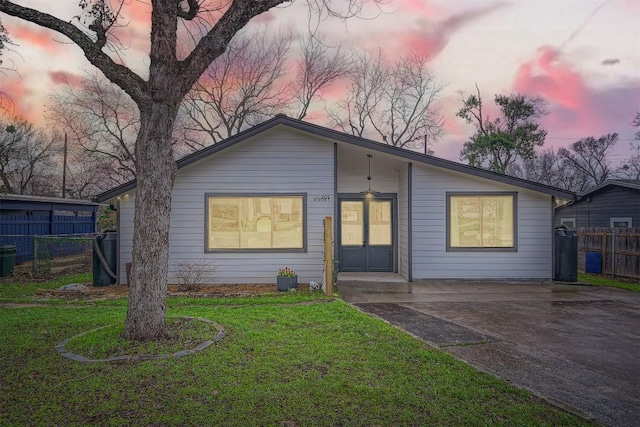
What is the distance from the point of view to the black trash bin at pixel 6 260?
35.9ft

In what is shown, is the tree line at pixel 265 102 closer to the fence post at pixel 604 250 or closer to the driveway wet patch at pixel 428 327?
the fence post at pixel 604 250

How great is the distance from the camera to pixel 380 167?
36.4 feet

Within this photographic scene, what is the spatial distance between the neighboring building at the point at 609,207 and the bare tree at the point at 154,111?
13.5m

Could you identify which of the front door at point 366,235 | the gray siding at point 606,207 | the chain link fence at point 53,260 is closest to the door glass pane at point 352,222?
the front door at point 366,235

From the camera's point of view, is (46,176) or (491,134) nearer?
(491,134)

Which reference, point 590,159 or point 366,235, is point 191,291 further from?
point 590,159

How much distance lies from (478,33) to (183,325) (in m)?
11.7

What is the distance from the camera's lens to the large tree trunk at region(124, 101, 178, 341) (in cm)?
463

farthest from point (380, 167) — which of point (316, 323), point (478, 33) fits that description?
point (316, 323)

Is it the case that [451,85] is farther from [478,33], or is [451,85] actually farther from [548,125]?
[478,33]

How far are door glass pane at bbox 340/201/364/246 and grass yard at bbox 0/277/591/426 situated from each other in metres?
6.12

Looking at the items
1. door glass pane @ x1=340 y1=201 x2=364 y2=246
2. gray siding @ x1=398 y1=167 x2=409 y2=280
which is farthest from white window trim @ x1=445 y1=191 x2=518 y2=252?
door glass pane @ x1=340 y1=201 x2=364 y2=246

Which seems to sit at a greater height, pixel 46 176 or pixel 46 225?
pixel 46 176

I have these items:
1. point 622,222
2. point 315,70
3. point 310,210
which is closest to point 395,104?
point 315,70
